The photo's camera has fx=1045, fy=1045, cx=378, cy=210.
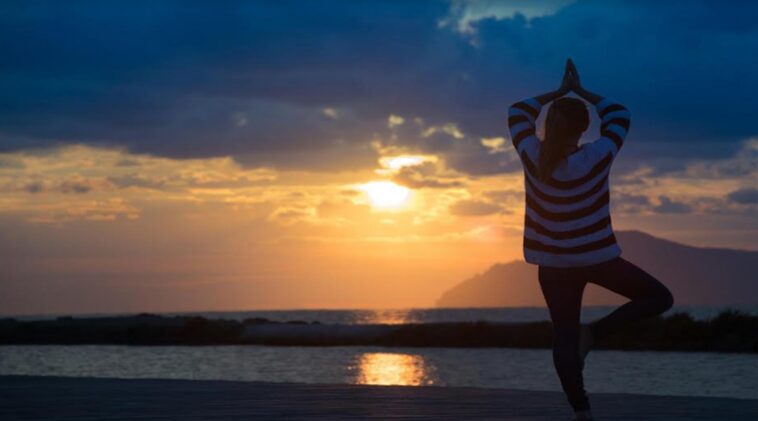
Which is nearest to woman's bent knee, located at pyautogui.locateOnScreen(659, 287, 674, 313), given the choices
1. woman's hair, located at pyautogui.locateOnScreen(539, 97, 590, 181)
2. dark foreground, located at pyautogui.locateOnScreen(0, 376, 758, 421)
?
woman's hair, located at pyautogui.locateOnScreen(539, 97, 590, 181)

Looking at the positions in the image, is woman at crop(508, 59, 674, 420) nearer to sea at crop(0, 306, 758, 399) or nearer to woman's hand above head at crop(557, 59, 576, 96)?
woman's hand above head at crop(557, 59, 576, 96)

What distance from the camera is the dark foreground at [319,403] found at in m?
7.14

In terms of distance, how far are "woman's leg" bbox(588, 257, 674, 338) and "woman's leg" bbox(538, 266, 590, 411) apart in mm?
139

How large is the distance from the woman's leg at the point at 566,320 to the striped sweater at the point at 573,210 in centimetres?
12

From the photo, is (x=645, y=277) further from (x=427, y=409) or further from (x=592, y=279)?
(x=427, y=409)

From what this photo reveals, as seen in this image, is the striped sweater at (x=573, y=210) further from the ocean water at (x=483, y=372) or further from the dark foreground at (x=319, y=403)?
the ocean water at (x=483, y=372)

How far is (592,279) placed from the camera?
6047mm

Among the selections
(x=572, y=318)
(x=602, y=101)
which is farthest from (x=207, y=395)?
(x=602, y=101)

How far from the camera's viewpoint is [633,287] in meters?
6.05

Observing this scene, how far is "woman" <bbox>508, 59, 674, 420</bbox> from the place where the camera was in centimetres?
589

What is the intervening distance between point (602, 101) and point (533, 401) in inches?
109

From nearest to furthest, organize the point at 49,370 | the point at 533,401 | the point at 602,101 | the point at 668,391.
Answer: the point at 602,101
the point at 533,401
the point at 668,391
the point at 49,370

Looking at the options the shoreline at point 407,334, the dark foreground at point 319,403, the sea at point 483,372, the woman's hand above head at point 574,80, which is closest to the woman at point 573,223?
the woman's hand above head at point 574,80

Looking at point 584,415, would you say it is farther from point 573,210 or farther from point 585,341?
point 573,210
